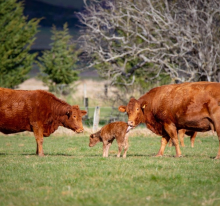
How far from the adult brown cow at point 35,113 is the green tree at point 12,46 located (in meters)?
26.2

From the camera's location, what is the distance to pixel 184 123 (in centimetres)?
1288

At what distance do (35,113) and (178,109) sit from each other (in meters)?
4.43

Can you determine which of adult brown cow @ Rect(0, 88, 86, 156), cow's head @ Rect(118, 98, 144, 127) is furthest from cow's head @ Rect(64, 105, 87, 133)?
cow's head @ Rect(118, 98, 144, 127)

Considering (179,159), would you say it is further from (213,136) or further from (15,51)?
(15,51)

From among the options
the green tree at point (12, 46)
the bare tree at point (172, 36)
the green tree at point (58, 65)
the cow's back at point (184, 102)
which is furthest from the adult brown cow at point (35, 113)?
the green tree at point (58, 65)

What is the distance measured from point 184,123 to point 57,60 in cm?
3516

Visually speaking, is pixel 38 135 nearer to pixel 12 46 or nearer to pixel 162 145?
pixel 162 145

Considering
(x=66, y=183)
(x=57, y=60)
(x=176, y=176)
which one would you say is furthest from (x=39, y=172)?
(x=57, y=60)

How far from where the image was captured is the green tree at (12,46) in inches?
1576

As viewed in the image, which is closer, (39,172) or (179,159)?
(39,172)

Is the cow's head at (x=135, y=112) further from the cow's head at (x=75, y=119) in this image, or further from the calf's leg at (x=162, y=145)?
the cow's head at (x=75, y=119)

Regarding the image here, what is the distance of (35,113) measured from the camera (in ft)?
46.0

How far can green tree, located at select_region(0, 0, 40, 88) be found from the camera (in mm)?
40031

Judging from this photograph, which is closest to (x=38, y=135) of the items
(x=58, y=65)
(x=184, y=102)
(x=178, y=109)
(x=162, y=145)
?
(x=162, y=145)
